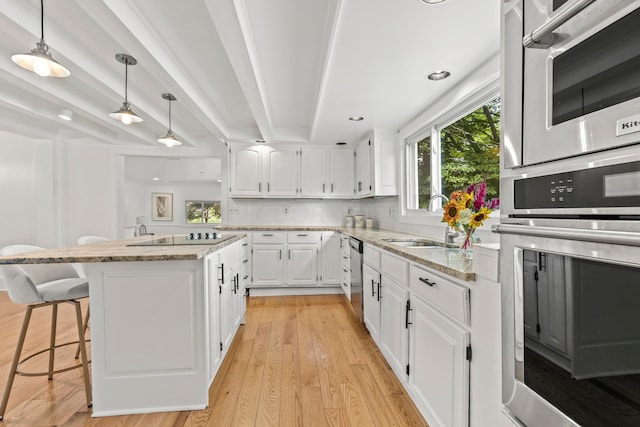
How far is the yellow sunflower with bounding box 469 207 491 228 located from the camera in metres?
1.59

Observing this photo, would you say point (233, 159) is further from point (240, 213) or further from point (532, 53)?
point (532, 53)

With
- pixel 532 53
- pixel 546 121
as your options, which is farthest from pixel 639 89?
pixel 532 53

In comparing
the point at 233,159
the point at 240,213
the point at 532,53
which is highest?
the point at 233,159

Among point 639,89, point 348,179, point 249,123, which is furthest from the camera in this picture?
point 348,179

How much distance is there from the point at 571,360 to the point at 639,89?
59cm

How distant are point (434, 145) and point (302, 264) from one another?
226 cm

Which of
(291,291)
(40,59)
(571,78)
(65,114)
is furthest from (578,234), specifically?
(65,114)

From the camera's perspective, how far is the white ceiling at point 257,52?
1688mm

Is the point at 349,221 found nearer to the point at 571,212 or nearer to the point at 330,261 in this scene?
the point at 330,261

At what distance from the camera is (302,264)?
4.22 metres

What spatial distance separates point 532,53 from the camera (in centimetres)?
78

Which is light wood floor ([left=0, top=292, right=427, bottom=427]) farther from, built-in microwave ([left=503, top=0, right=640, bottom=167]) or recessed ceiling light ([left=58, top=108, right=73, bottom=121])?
recessed ceiling light ([left=58, top=108, right=73, bottom=121])

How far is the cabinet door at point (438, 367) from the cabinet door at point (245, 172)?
3.34 meters

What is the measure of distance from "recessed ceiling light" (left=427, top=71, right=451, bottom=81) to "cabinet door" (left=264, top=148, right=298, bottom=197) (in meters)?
2.62
